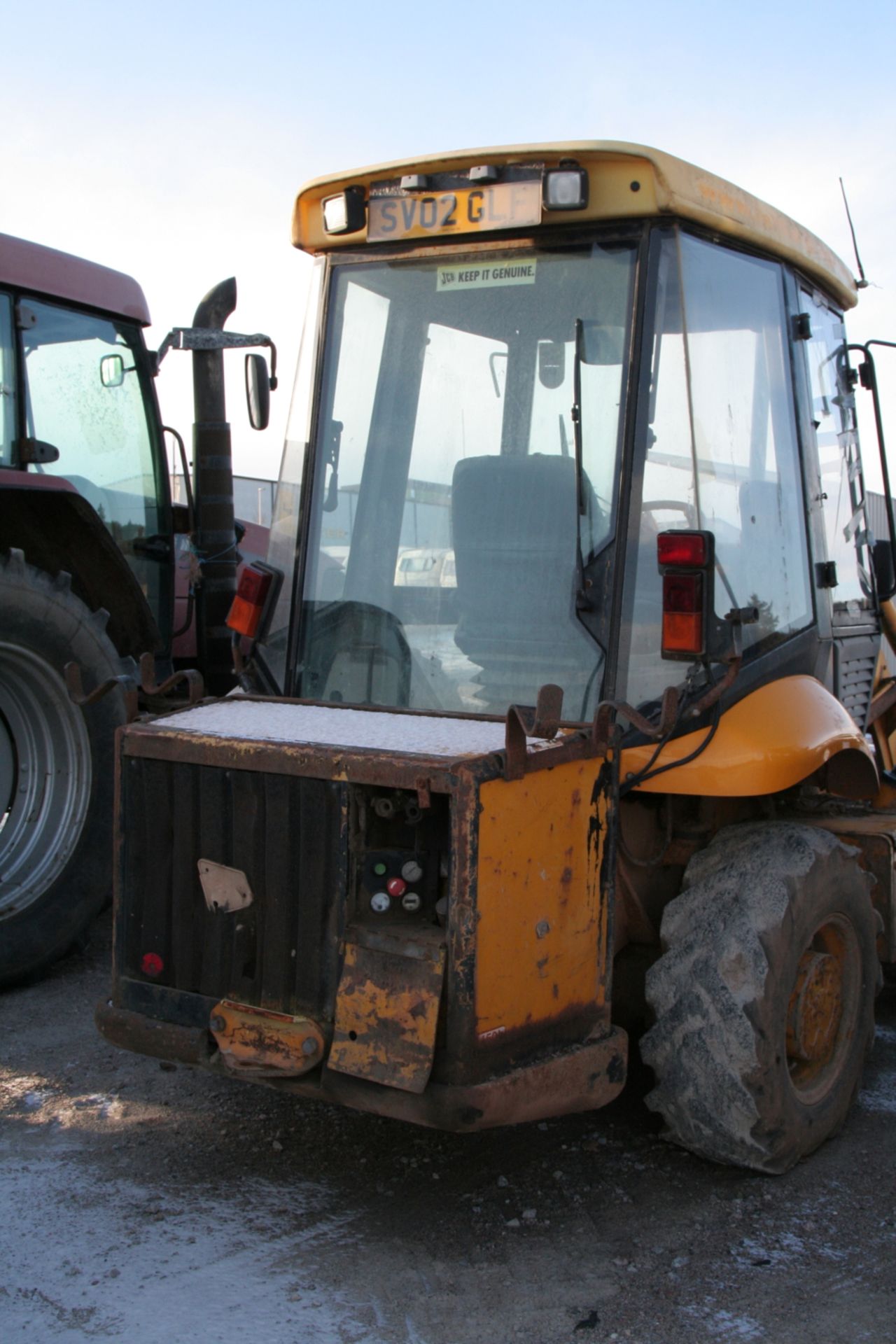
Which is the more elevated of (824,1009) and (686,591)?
(686,591)

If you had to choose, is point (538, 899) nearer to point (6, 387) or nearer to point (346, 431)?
point (346, 431)

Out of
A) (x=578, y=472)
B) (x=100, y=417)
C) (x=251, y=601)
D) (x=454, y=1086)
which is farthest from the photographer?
(x=100, y=417)

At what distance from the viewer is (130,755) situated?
3279 mm

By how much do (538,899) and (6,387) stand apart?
10.8 feet

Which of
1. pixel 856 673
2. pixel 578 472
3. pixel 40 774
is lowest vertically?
pixel 40 774

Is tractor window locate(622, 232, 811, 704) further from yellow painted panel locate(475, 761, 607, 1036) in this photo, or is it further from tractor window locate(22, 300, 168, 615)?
tractor window locate(22, 300, 168, 615)

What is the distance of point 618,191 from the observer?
128 inches

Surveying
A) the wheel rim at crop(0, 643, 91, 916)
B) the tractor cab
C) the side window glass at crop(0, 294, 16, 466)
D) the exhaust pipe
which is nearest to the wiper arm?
the tractor cab

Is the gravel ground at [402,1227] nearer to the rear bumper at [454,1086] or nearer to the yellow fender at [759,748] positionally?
the rear bumper at [454,1086]

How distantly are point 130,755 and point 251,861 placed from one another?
440 mm

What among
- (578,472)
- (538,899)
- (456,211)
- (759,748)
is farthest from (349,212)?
(538,899)

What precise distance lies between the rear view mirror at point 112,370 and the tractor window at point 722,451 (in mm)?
3042

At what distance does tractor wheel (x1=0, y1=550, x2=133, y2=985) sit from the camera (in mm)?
4676

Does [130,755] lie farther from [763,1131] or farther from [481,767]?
[763,1131]
